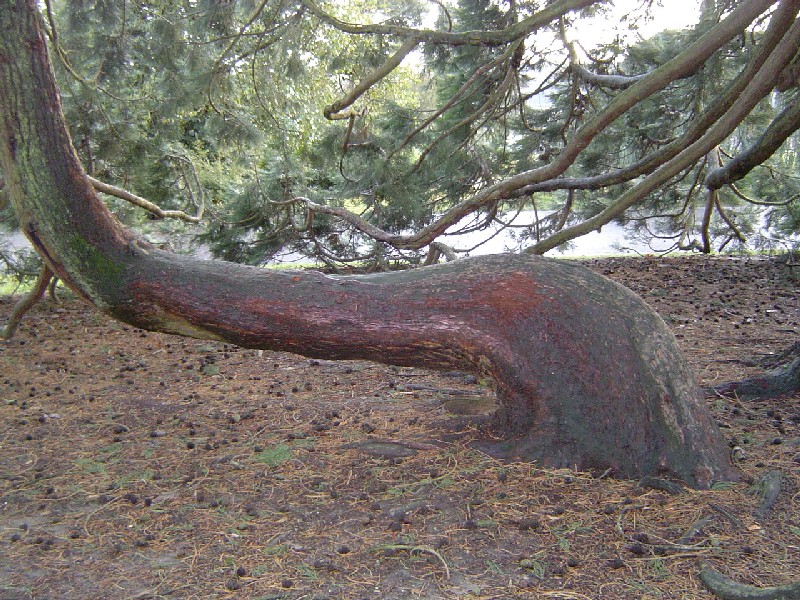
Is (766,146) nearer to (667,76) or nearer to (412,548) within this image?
(667,76)

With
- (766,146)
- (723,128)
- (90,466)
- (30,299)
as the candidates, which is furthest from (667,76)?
(30,299)

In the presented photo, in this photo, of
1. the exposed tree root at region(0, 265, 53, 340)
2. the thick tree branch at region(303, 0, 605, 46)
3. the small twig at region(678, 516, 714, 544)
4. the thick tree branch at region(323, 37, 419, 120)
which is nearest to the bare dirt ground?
the small twig at region(678, 516, 714, 544)

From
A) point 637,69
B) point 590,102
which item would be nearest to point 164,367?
point 590,102

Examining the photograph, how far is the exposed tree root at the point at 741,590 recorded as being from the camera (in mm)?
2158

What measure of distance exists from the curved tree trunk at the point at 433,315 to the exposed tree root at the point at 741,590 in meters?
0.71

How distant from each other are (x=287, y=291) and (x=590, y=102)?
15.1 ft

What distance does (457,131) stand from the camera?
708 centimetres

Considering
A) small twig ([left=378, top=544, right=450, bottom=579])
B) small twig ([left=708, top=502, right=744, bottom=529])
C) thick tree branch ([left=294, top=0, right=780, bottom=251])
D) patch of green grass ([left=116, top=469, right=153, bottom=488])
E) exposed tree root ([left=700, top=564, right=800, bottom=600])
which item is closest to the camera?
exposed tree root ([left=700, top=564, right=800, bottom=600])

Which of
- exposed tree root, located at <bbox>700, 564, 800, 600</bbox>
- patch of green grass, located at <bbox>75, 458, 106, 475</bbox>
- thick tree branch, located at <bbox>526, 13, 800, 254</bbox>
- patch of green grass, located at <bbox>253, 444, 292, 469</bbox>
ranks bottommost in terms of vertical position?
exposed tree root, located at <bbox>700, 564, 800, 600</bbox>

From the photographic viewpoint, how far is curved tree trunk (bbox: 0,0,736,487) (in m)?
3.03

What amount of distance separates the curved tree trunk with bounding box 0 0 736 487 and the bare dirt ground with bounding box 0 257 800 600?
0.69 ft

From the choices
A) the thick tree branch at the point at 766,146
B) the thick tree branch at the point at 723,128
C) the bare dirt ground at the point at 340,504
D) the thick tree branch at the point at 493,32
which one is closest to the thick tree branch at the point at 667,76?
the thick tree branch at the point at 723,128

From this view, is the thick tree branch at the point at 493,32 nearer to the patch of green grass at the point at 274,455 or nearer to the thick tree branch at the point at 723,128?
the thick tree branch at the point at 723,128

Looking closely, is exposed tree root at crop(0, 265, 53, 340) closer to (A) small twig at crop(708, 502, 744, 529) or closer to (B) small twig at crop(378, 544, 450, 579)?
(B) small twig at crop(378, 544, 450, 579)
